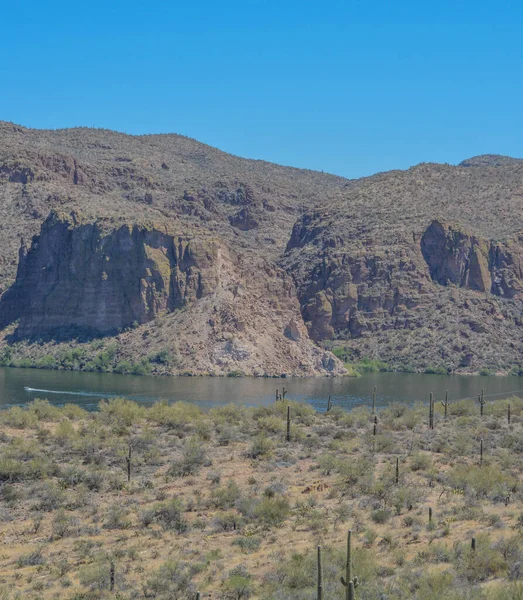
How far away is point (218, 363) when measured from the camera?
384 feet

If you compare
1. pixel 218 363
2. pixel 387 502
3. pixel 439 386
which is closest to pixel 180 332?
pixel 218 363

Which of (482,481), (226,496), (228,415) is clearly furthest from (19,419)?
(482,481)

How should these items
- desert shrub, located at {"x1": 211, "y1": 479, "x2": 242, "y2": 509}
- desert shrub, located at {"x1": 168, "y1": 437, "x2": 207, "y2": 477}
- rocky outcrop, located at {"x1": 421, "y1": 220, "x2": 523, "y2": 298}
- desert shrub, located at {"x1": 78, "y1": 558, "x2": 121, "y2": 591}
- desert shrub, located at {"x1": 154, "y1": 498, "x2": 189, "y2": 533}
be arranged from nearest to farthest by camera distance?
desert shrub, located at {"x1": 78, "y1": 558, "x2": 121, "y2": 591} < desert shrub, located at {"x1": 154, "y1": 498, "x2": 189, "y2": 533} < desert shrub, located at {"x1": 211, "y1": 479, "x2": 242, "y2": 509} < desert shrub, located at {"x1": 168, "y1": 437, "x2": 207, "y2": 477} < rocky outcrop, located at {"x1": 421, "y1": 220, "x2": 523, "y2": 298}

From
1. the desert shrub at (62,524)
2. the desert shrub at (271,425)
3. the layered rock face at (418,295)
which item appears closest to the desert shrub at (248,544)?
the desert shrub at (62,524)

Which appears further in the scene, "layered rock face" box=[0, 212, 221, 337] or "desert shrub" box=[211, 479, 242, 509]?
"layered rock face" box=[0, 212, 221, 337]

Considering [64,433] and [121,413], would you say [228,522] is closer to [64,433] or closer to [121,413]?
[64,433]

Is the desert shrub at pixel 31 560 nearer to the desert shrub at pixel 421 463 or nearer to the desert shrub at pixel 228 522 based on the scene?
the desert shrub at pixel 228 522

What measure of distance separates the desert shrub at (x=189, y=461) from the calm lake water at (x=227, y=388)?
29.8 meters

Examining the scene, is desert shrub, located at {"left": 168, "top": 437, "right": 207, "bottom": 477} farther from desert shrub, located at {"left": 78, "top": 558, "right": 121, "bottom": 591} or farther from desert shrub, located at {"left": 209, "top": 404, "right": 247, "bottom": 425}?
desert shrub, located at {"left": 78, "top": 558, "right": 121, "bottom": 591}

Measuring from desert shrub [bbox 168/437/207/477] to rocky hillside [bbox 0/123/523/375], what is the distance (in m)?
74.9

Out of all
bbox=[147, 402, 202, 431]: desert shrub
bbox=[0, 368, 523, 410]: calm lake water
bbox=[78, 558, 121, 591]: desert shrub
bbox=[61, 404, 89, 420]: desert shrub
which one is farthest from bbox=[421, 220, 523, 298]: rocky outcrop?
bbox=[78, 558, 121, 591]: desert shrub

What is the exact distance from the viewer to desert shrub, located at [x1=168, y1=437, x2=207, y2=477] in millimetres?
Result: 35469

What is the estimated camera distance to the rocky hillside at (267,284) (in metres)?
124

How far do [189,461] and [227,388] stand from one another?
2205 inches
